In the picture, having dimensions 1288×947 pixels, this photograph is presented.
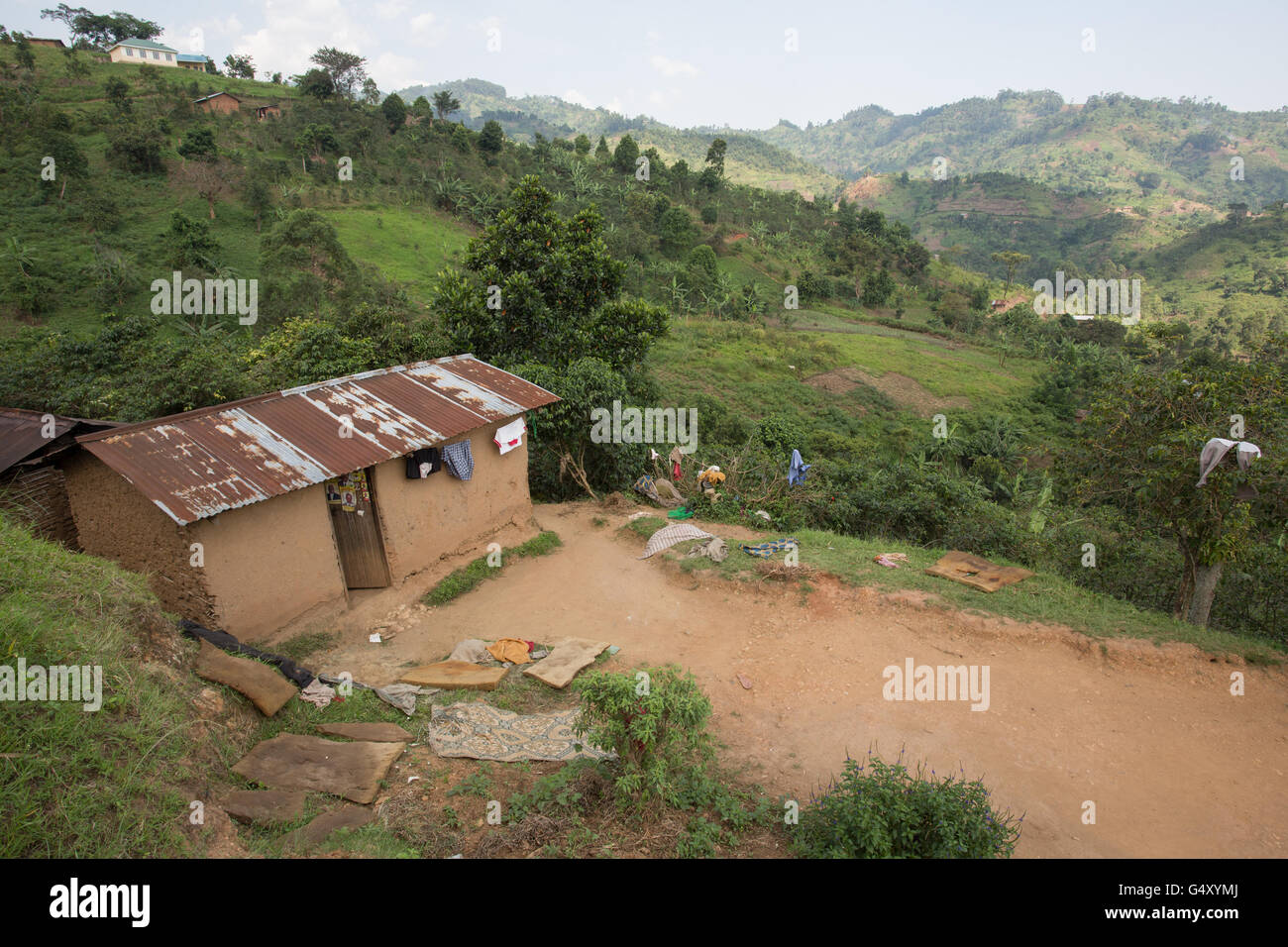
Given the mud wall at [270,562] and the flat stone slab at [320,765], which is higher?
the mud wall at [270,562]

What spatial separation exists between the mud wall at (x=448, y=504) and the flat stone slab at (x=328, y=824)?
516 cm

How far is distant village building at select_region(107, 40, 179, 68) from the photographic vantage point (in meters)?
57.8

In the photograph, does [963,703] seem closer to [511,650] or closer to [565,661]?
[565,661]

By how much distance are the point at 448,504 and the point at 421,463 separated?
3.49ft

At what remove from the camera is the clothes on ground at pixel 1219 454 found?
833 cm

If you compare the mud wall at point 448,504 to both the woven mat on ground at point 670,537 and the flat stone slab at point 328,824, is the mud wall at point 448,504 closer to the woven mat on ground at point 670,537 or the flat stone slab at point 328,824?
the woven mat on ground at point 670,537

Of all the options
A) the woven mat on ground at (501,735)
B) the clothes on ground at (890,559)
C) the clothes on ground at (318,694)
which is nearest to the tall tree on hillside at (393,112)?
the clothes on ground at (890,559)

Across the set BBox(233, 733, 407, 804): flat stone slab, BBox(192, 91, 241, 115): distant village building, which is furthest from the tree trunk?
BBox(192, 91, 241, 115): distant village building

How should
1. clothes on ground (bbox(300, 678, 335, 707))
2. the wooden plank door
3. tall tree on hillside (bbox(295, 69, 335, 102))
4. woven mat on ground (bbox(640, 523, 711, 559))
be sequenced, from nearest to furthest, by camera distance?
clothes on ground (bbox(300, 678, 335, 707)), the wooden plank door, woven mat on ground (bbox(640, 523, 711, 559)), tall tree on hillside (bbox(295, 69, 335, 102))

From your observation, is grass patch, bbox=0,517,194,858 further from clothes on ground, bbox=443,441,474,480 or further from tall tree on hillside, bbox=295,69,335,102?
tall tree on hillside, bbox=295,69,335,102

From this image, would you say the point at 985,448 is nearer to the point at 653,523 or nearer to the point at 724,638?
the point at 653,523

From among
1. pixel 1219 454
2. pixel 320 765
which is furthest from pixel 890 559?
pixel 320 765

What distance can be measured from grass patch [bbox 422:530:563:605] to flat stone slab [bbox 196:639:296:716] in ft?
11.8
